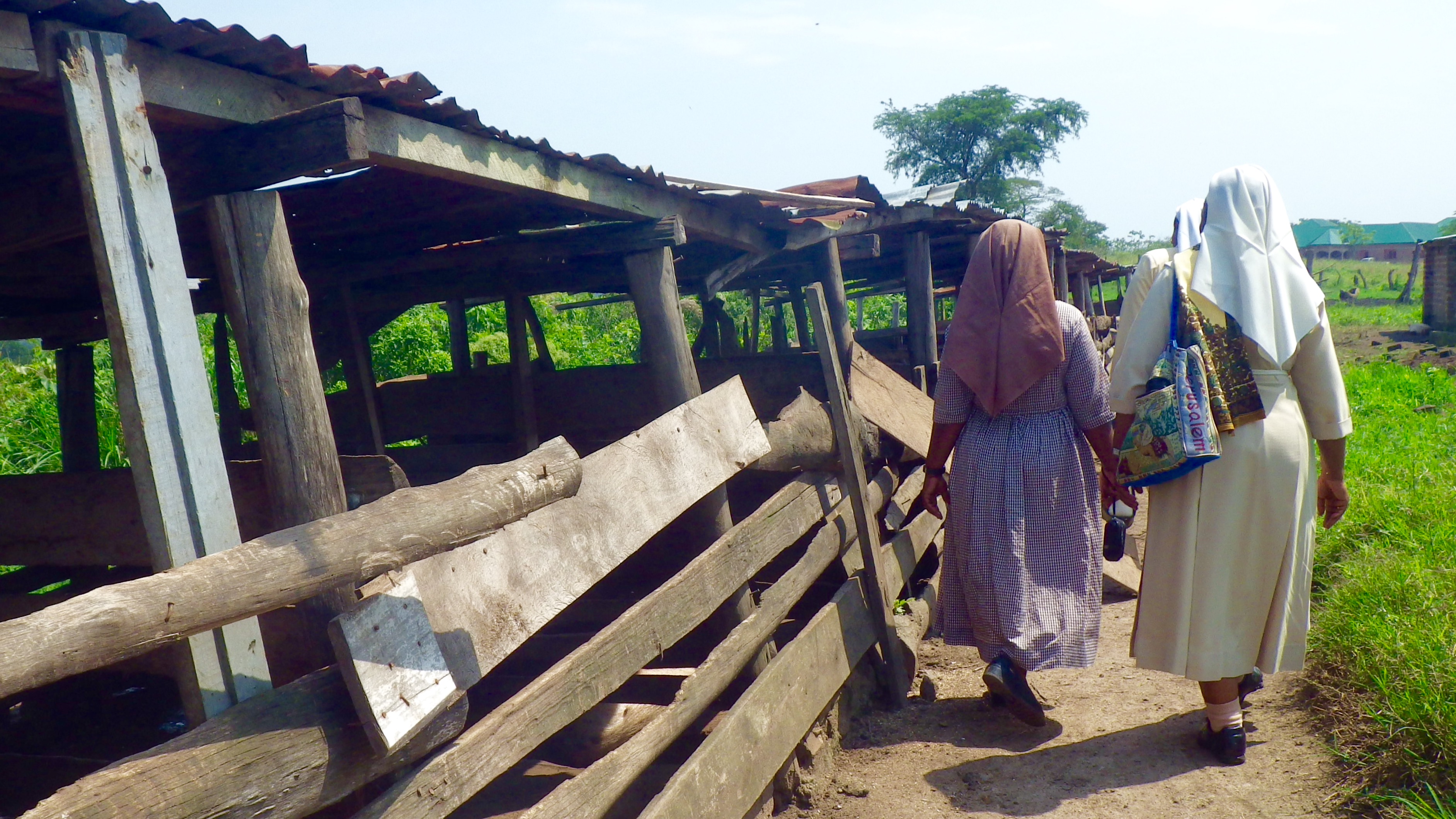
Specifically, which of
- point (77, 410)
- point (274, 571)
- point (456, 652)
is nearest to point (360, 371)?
point (77, 410)

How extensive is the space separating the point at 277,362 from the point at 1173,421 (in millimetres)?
2760

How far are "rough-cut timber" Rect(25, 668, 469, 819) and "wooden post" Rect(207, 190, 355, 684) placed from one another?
1.35 feet

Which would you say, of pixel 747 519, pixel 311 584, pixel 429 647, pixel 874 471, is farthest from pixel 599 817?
pixel 874 471

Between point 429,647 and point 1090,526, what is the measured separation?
9.21ft

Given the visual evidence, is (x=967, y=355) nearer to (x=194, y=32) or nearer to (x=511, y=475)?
(x=511, y=475)

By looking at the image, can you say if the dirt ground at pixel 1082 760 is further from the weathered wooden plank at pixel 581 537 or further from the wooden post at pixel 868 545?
the weathered wooden plank at pixel 581 537

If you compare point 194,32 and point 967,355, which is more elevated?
point 194,32

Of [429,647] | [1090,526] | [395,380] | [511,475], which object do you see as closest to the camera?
[429,647]

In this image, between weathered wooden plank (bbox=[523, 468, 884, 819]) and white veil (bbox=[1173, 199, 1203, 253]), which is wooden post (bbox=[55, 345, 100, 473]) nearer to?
weathered wooden plank (bbox=[523, 468, 884, 819])

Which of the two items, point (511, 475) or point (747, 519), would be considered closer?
point (511, 475)

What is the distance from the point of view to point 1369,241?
64.2 meters

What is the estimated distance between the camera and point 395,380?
678 cm

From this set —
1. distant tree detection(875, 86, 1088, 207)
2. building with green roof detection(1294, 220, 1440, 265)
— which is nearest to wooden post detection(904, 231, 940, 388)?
distant tree detection(875, 86, 1088, 207)

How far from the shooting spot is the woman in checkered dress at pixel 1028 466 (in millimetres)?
3842
